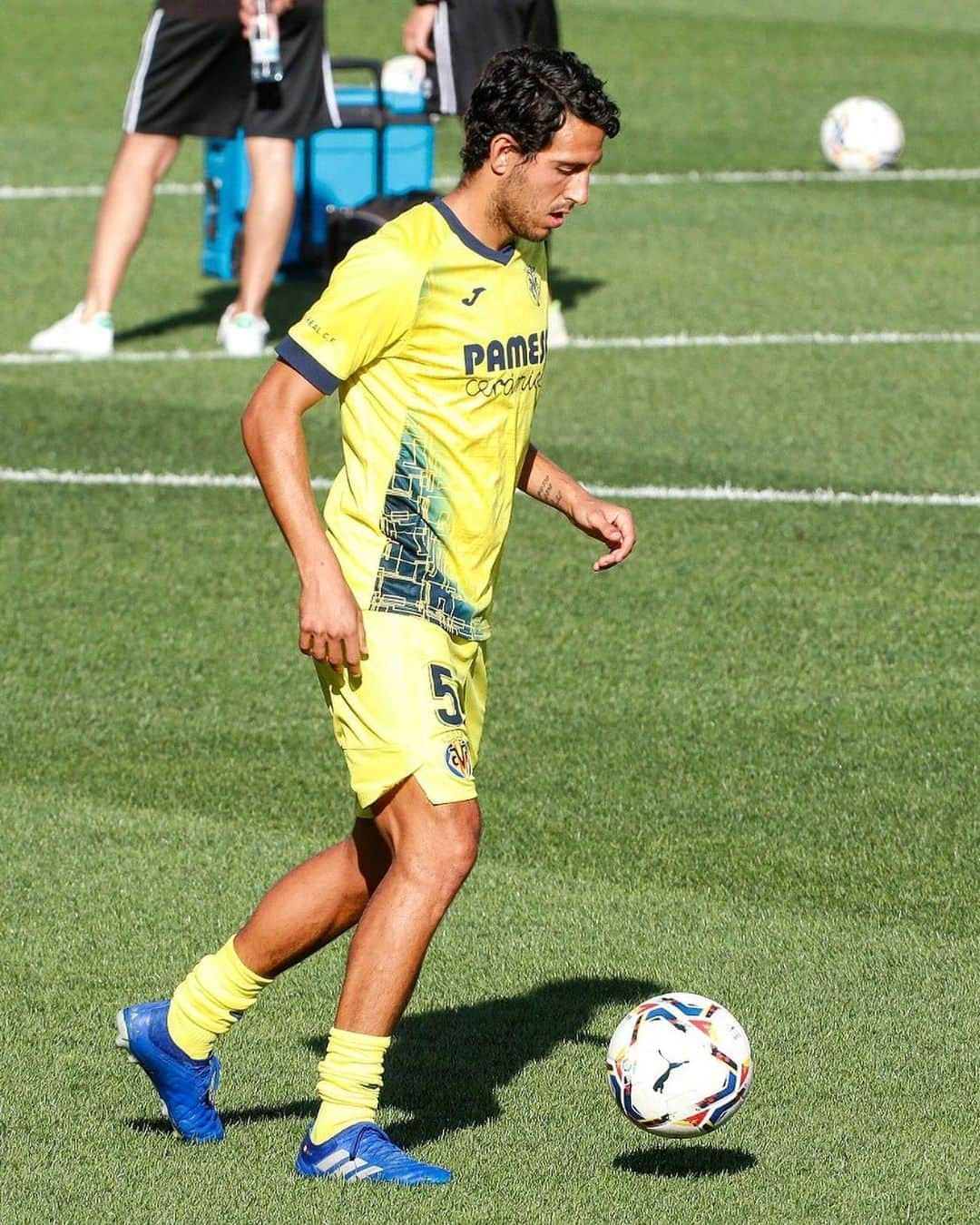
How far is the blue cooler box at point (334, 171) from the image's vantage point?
1242cm

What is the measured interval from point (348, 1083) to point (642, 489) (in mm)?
5072

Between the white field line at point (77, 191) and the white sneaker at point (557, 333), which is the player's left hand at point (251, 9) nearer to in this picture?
the white sneaker at point (557, 333)

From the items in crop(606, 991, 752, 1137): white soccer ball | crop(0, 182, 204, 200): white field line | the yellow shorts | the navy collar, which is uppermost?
the navy collar

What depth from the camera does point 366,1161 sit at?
13.1ft

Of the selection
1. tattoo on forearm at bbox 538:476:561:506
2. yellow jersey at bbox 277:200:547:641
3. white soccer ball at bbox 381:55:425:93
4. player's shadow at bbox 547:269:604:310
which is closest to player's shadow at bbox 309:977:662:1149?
yellow jersey at bbox 277:200:547:641

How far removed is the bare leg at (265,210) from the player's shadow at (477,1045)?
247 inches

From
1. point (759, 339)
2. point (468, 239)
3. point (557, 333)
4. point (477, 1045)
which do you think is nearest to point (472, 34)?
point (557, 333)

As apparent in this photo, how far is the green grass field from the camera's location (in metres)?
4.21

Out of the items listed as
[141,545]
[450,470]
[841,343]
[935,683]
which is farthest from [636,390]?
[450,470]

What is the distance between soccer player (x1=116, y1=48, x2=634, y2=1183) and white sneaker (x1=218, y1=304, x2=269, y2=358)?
663cm

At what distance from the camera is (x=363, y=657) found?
4074mm

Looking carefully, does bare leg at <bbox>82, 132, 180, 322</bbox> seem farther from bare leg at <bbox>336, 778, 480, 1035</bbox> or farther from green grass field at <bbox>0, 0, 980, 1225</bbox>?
bare leg at <bbox>336, 778, 480, 1035</bbox>

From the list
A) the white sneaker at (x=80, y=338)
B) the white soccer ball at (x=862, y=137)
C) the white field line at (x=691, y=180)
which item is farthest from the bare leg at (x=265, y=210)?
the white soccer ball at (x=862, y=137)

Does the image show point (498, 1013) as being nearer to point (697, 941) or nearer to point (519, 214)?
point (697, 941)
